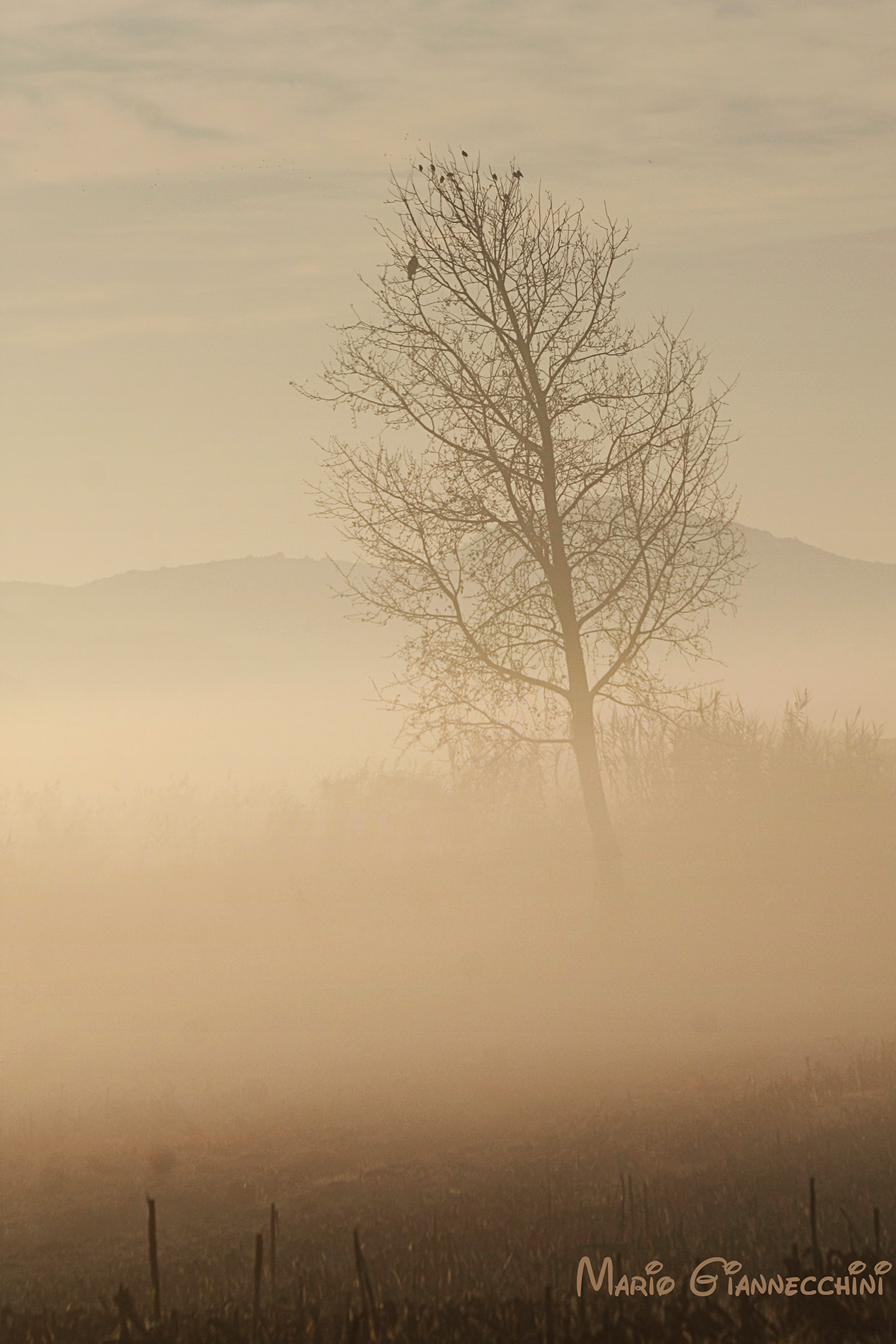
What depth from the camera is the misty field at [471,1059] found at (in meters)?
7.39

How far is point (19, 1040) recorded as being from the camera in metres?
21.8

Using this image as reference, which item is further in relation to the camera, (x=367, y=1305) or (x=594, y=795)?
(x=594, y=795)

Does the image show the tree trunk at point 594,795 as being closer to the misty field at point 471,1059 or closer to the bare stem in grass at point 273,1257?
the misty field at point 471,1059

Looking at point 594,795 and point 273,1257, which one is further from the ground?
point 594,795

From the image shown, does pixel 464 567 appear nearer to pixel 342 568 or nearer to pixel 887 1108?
pixel 342 568

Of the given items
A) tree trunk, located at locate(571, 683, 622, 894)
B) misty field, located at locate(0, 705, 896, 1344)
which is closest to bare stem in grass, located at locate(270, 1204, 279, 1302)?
misty field, located at locate(0, 705, 896, 1344)

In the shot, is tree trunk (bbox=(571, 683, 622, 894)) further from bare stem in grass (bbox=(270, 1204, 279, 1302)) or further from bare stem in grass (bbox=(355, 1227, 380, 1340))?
bare stem in grass (bbox=(355, 1227, 380, 1340))

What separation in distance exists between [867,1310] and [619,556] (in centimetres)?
1669

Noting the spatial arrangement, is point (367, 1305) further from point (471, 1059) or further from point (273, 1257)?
point (471, 1059)

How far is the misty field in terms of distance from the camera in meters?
7.39

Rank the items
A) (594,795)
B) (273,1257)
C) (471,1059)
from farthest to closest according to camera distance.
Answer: (594,795), (471,1059), (273,1257)

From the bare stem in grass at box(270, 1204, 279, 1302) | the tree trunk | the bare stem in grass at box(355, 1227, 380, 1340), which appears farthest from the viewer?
the tree trunk

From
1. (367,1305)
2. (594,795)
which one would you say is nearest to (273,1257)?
(367,1305)

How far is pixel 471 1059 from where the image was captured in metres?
18.3
